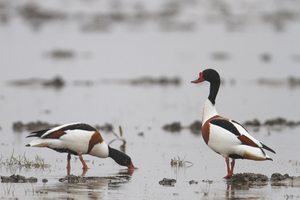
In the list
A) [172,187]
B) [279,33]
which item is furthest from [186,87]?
[279,33]

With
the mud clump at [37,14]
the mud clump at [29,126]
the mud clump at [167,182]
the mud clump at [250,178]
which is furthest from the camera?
the mud clump at [37,14]

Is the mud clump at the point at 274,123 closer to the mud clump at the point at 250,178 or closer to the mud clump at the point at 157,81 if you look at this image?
the mud clump at the point at 250,178

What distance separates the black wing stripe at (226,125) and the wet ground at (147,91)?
722 mm

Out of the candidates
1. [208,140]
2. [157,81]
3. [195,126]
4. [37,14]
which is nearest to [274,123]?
[195,126]

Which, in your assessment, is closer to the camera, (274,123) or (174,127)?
(174,127)

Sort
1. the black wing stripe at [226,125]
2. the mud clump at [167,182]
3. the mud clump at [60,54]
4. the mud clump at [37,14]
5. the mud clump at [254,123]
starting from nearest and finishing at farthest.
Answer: the mud clump at [167,182]
the black wing stripe at [226,125]
the mud clump at [254,123]
the mud clump at [60,54]
the mud clump at [37,14]

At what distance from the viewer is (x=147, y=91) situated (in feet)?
87.5

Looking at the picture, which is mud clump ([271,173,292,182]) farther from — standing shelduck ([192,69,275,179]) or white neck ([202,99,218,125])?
white neck ([202,99,218,125])

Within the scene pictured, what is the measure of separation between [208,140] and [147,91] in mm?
13414

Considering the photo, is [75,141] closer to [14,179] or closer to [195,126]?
[14,179]

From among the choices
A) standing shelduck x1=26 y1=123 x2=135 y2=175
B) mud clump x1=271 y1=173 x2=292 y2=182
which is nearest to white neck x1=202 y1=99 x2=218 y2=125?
standing shelduck x1=26 y1=123 x2=135 y2=175

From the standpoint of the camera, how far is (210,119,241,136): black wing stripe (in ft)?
42.5

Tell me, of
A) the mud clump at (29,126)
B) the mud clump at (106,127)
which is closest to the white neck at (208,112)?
the mud clump at (106,127)

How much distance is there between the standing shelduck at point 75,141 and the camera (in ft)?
45.2
